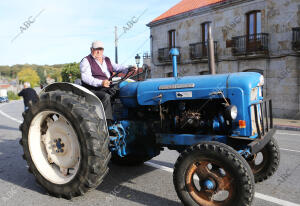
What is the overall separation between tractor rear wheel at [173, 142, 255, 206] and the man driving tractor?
1.30m

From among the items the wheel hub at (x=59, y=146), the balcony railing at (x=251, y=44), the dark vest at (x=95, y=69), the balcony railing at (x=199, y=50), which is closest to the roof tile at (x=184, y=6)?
the balcony railing at (x=199, y=50)

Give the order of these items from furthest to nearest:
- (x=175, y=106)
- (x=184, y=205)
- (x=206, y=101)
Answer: (x=175, y=106)
(x=206, y=101)
(x=184, y=205)

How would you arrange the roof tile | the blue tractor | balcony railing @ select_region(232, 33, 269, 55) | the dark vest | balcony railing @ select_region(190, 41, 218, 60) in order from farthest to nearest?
the roof tile, balcony railing @ select_region(190, 41, 218, 60), balcony railing @ select_region(232, 33, 269, 55), the dark vest, the blue tractor

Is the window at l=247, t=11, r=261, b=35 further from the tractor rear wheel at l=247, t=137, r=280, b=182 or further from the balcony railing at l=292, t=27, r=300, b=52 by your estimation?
the tractor rear wheel at l=247, t=137, r=280, b=182

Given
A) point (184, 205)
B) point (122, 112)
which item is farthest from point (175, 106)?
point (184, 205)

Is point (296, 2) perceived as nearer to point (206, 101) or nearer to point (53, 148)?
point (206, 101)

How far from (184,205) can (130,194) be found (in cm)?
84

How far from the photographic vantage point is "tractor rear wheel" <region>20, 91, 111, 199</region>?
10.3 ft

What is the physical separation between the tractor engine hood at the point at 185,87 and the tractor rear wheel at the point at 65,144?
63 cm

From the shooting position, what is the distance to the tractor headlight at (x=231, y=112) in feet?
9.43

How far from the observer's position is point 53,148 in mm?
3738

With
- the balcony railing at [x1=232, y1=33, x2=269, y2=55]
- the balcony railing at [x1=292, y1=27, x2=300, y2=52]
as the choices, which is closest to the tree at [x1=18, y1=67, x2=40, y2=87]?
the balcony railing at [x1=232, y1=33, x2=269, y2=55]

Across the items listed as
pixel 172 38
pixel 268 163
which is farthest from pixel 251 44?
pixel 268 163

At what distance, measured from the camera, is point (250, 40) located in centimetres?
1508
